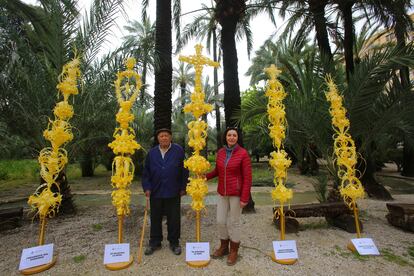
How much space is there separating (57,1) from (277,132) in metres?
4.88

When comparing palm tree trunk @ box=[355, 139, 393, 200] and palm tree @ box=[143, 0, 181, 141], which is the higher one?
palm tree @ box=[143, 0, 181, 141]

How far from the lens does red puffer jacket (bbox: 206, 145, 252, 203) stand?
3.47m

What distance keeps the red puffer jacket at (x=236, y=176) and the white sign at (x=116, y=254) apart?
57.4 inches

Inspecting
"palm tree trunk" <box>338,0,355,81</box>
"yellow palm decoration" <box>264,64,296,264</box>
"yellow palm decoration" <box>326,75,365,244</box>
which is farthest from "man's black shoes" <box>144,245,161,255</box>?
"palm tree trunk" <box>338,0,355,81</box>

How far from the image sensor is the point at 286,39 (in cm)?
1345

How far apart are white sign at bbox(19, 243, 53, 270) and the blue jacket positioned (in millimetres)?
1410

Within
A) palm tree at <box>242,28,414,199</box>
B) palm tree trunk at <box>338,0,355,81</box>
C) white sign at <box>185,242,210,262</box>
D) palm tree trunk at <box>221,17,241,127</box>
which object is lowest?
white sign at <box>185,242,210,262</box>

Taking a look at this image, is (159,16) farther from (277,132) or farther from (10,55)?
(277,132)

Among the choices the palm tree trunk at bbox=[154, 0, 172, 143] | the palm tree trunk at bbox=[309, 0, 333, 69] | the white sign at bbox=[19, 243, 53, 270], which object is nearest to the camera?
the white sign at bbox=[19, 243, 53, 270]

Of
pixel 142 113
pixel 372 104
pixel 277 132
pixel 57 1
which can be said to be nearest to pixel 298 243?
pixel 277 132

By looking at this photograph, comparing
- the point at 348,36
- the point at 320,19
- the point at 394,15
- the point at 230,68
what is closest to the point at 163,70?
the point at 230,68

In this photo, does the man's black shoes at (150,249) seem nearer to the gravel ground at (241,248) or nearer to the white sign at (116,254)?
the gravel ground at (241,248)

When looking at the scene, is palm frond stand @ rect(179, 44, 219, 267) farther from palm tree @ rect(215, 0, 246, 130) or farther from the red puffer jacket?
palm tree @ rect(215, 0, 246, 130)

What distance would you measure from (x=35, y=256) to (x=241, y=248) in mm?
2738
